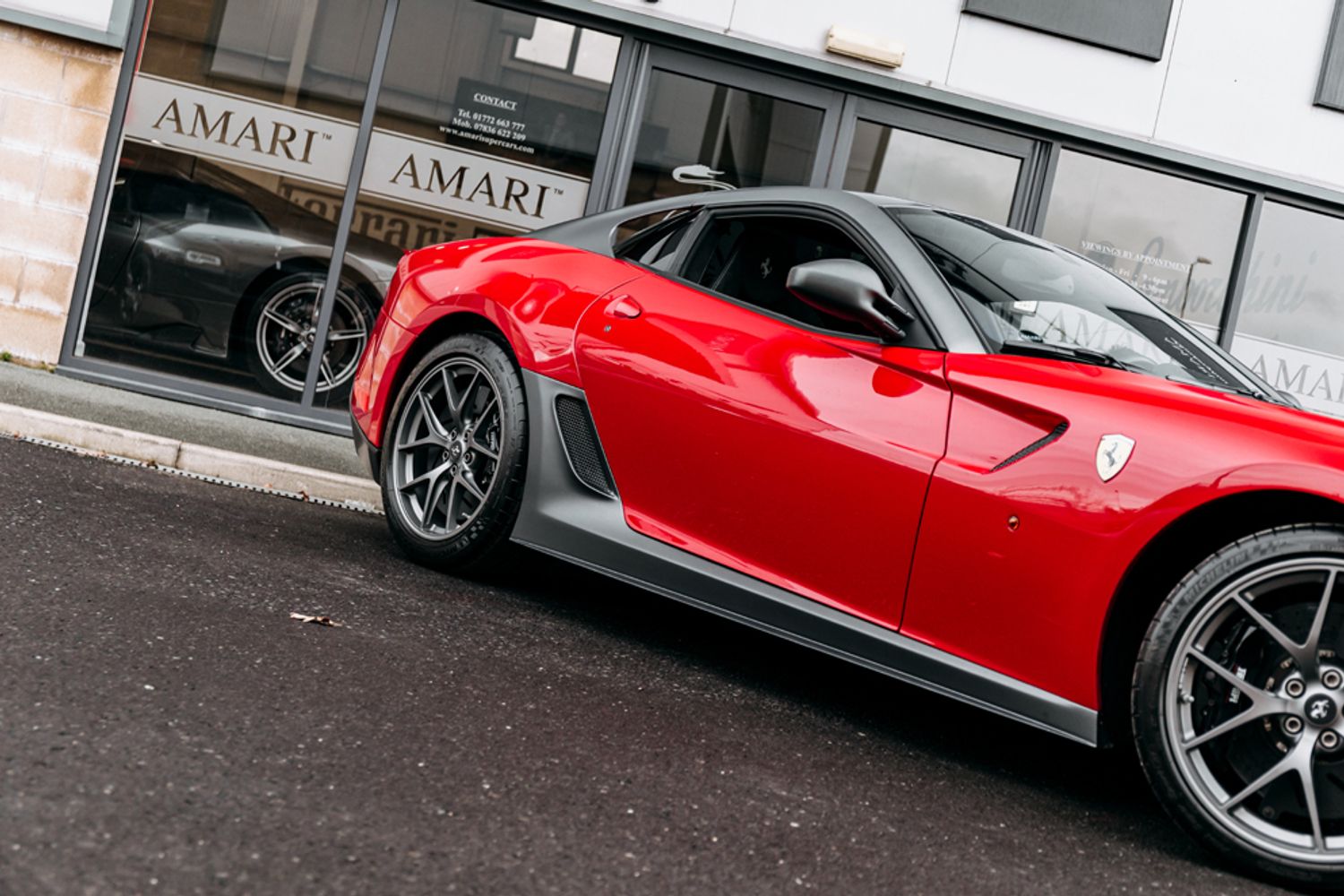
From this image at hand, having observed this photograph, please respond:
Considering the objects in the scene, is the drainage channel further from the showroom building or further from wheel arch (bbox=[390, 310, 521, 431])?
the showroom building

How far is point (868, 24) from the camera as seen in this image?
786 centimetres

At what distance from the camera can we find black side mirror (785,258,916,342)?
3.35 m

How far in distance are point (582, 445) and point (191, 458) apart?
104 inches

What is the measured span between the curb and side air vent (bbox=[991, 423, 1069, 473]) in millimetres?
3529

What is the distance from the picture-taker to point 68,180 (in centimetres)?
748

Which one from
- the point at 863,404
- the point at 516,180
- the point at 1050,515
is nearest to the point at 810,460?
the point at 863,404

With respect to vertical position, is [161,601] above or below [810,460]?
below

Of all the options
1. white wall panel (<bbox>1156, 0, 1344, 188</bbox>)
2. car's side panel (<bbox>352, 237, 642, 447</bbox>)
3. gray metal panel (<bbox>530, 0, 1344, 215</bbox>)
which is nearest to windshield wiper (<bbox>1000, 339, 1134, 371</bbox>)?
car's side panel (<bbox>352, 237, 642, 447</bbox>)

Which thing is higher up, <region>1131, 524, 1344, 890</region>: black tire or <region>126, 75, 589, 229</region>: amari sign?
<region>126, 75, 589, 229</region>: amari sign

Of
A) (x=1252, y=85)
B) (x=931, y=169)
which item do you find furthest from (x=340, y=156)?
(x=1252, y=85)

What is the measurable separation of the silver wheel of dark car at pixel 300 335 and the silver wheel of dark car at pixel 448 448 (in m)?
3.23

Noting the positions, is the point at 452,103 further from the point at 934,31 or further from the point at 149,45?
the point at 934,31

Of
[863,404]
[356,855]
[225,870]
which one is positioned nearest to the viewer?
[225,870]

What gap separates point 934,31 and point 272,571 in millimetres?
5481
